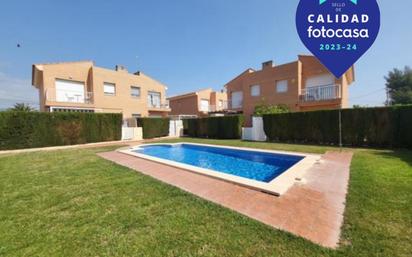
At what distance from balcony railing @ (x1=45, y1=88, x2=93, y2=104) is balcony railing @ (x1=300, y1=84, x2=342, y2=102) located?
986 inches

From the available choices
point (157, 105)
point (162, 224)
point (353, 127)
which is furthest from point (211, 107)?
point (162, 224)

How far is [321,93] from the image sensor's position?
20.1 m

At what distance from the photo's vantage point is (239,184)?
5.39 metres

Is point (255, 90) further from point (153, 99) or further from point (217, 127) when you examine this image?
point (153, 99)

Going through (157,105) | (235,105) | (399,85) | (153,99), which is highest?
(399,85)

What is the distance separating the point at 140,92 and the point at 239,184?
2752 cm

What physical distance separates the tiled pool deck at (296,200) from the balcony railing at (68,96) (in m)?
21.0

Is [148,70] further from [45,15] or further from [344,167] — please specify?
[344,167]

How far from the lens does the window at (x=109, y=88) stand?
25766 millimetres

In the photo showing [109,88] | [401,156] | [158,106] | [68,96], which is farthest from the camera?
[158,106]

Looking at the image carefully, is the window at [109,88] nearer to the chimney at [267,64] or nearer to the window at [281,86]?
the chimney at [267,64]

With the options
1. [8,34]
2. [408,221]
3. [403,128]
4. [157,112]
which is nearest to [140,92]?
[157,112]

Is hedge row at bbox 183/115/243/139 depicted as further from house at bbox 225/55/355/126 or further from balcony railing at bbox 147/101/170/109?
balcony railing at bbox 147/101/170/109

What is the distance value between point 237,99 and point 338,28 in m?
22.1
